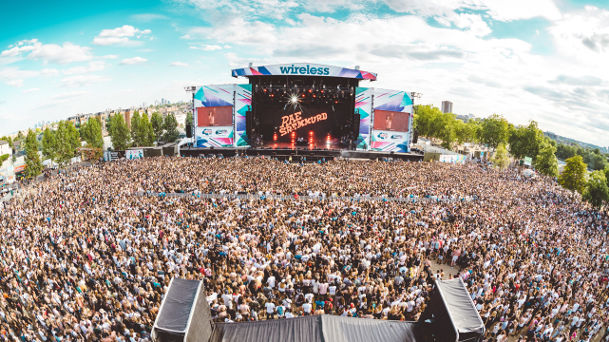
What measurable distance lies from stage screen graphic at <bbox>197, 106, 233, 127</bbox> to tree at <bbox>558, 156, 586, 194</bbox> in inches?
1483

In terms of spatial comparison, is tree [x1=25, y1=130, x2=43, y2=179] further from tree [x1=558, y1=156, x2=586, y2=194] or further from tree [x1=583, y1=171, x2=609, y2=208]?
tree [x1=558, y1=156, x2=586, y2=194]

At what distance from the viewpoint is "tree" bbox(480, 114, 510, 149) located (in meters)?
48.2

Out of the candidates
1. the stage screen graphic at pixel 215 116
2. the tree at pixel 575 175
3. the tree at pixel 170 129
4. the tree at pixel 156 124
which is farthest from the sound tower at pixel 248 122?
the tree at pixel 575 175

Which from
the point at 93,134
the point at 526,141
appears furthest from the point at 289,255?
the point at 526,141

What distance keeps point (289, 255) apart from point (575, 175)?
3576 centimetres

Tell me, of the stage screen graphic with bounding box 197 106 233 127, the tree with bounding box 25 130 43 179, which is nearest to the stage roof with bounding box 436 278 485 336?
the stage screen graphic with bounding box 197 106 233 127

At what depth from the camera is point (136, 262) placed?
10195mm

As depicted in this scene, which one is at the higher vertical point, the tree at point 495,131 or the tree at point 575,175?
the tree at point 495,131

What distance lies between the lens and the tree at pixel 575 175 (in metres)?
30.0

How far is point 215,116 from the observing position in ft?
108

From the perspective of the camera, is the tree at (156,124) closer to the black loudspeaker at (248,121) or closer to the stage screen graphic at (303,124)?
the black loudspeaker at (248,121)

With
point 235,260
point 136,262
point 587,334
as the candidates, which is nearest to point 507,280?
point 587,334

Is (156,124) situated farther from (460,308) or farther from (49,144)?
(460,308)

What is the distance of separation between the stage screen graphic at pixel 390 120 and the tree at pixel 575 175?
57.5 feet
